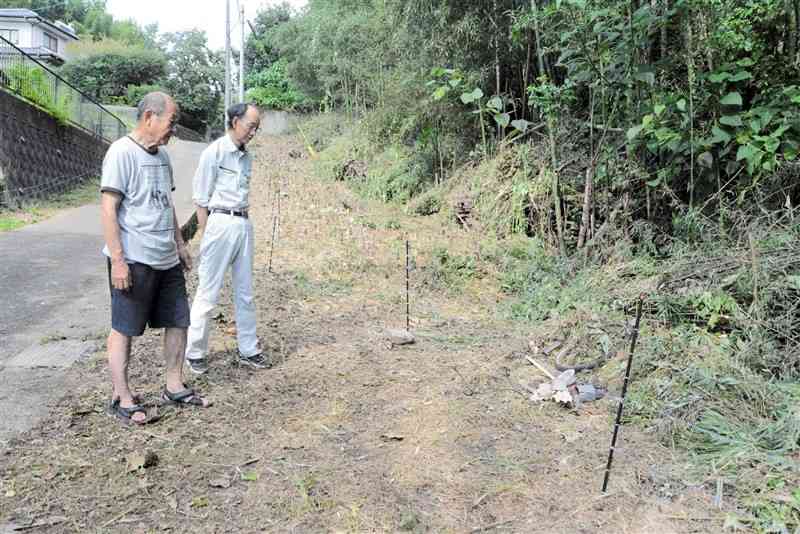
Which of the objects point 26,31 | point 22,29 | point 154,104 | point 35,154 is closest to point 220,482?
point 154,104

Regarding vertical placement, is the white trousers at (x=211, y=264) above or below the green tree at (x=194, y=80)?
below

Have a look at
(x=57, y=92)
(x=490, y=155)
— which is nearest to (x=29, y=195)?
(x=57, y=92)

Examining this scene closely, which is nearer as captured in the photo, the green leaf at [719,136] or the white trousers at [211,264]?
the white trousers at [211,264]

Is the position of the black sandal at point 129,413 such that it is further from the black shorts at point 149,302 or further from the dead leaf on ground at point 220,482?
the dead leaf on ground at point 220,482

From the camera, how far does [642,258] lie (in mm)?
5434

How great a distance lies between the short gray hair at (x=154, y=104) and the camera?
3.02m

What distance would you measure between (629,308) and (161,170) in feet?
10.4

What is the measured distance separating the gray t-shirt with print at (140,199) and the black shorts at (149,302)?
7 cm

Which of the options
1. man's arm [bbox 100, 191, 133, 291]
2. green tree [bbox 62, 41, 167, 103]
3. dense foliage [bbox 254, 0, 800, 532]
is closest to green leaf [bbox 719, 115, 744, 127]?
dense foliage [bbox 254, 0, 800, 532]

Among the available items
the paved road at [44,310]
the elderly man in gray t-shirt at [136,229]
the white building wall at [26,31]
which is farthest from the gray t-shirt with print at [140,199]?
the white building wall at [26,31]

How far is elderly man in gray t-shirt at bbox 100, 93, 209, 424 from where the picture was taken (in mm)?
2977

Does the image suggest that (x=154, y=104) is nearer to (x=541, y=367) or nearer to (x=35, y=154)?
(x=541, y=367)

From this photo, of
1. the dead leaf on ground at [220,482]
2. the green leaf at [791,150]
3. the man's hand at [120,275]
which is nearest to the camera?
the dead leaf on ground at [220,482]

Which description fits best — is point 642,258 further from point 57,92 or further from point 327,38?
point 327,38
